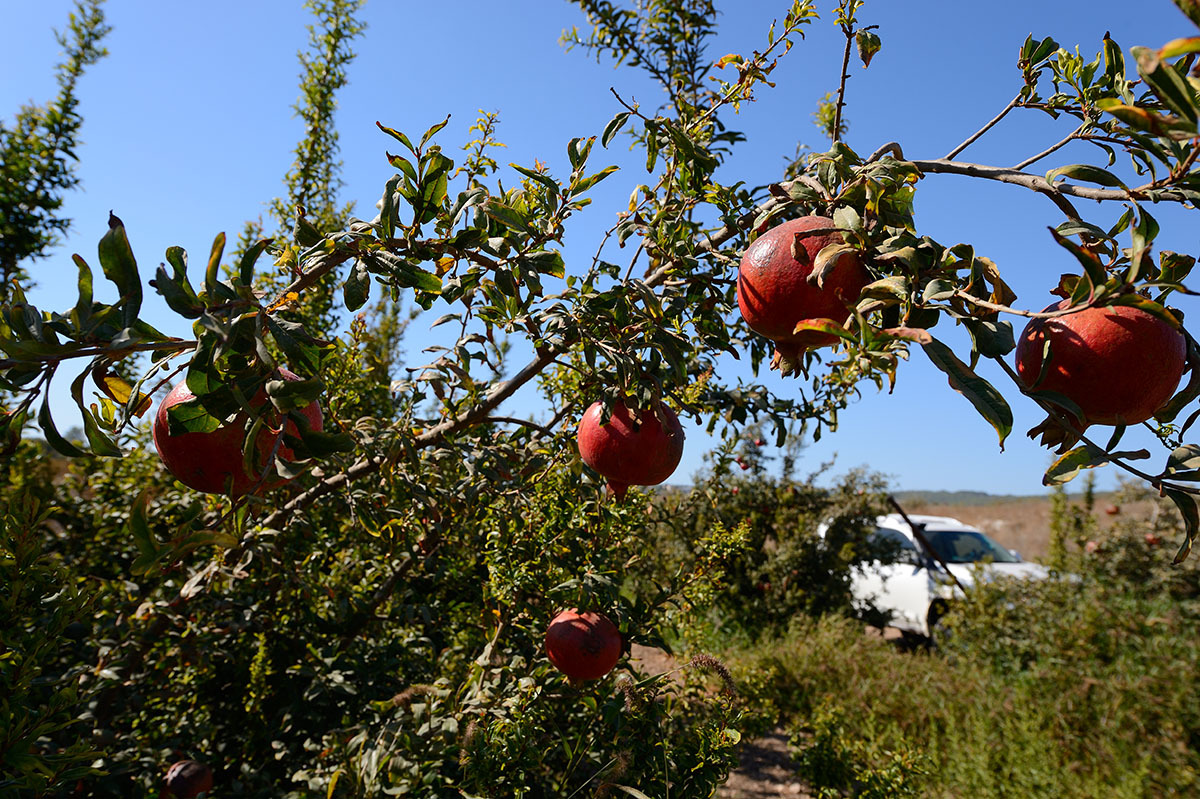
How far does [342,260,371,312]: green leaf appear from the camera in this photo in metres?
0.88

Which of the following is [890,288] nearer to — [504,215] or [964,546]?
[504,215]

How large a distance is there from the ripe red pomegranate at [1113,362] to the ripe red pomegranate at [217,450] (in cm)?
91

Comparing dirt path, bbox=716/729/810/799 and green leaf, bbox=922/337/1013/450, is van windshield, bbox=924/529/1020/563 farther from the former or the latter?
green leaf, bbox=922/337/1013/450

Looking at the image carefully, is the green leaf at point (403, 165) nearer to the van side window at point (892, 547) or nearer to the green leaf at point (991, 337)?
the green leaf at point (991, 337)

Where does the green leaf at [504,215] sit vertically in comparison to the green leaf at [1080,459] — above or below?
above

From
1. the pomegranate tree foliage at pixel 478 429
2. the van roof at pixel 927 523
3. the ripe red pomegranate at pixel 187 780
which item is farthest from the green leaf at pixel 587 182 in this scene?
the van roof at pixel 927 523

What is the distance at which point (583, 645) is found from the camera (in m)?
1.63

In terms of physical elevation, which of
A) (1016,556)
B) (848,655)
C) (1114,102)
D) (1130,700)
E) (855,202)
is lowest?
(1130,700)

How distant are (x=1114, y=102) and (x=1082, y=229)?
0.23 m

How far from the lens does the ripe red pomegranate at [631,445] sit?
4.17 feet

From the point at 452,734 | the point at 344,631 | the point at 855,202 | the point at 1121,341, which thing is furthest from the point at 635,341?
the point at 344,631

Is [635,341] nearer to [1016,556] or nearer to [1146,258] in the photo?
[1146,258]

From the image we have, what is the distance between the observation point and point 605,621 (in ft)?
5.54

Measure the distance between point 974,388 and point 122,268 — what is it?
0.92 m
